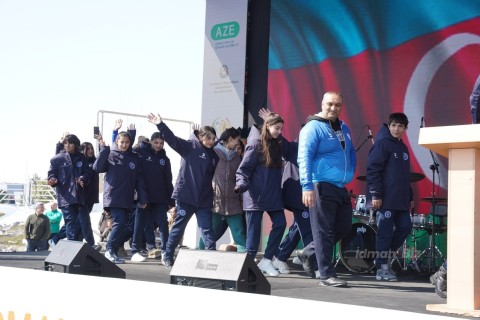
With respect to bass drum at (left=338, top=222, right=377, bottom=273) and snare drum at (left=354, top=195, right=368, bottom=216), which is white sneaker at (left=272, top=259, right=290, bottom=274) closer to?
bass drum at (left=338, top=222, right=377, bottom=273)

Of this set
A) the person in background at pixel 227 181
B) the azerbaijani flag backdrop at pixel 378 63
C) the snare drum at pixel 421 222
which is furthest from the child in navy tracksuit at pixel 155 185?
the snare drum at pixel 421 222

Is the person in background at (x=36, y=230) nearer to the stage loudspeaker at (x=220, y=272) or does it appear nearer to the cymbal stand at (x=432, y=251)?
the cymbal stand at (x=432, y=251)

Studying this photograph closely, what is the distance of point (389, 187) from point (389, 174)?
0.13 metres

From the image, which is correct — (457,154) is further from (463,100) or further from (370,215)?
(463,100)

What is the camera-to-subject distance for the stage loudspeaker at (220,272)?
4.07m

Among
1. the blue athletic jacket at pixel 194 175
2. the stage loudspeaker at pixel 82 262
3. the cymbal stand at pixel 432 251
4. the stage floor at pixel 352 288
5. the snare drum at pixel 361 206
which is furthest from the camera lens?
the snare drum at pixel 361 206

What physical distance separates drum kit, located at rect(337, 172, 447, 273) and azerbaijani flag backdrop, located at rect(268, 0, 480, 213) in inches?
30.1

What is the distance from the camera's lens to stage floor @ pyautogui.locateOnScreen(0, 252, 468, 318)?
440cm

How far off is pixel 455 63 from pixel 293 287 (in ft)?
13.7

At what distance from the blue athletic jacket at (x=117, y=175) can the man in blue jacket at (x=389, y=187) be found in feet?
9.23

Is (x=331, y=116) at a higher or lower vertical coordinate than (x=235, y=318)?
higher

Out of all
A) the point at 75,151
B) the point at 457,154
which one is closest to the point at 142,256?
the point at 75,151

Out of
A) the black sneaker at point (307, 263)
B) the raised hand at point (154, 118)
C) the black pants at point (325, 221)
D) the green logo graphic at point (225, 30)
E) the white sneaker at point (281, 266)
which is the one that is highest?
the green logo graphic at point (225, 30)

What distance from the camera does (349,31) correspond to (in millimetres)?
9555
